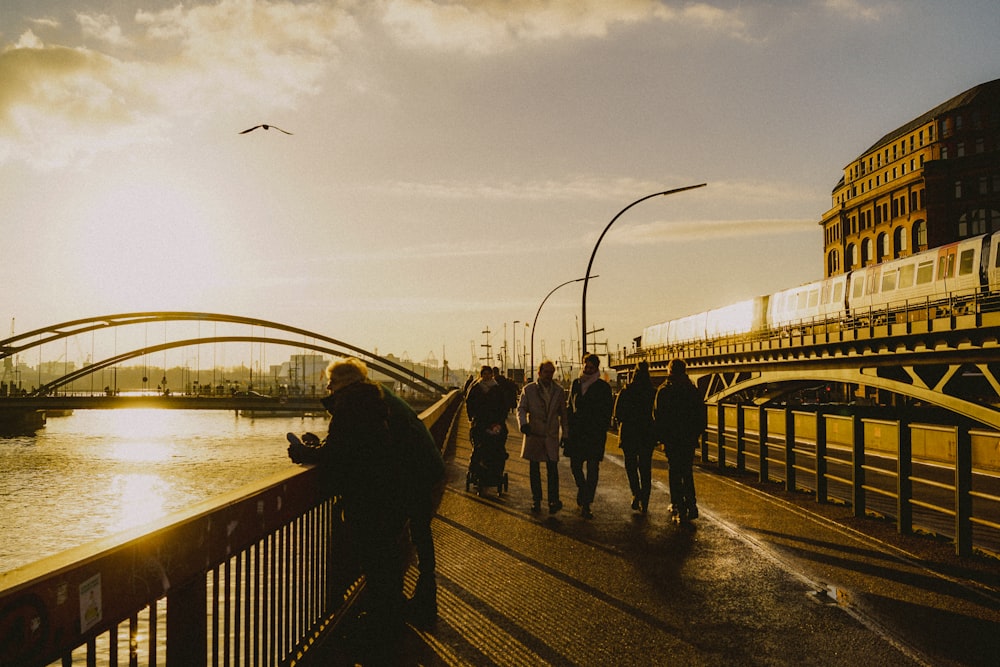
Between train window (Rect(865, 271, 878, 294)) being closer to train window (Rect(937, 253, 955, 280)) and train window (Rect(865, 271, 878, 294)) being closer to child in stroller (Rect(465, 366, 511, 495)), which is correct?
train window (Rect(937, 253, 955, 280))

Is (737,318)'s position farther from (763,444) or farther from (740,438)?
(763,444)

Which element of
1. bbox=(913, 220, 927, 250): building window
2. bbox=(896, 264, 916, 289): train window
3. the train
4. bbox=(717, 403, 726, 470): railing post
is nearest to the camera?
bbox=(717, 403, 726, 470): railing post

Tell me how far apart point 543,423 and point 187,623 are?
7357 millimetres

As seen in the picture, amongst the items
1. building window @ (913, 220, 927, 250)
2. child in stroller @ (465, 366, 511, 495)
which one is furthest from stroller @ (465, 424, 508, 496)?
building window @ (913, 220, 927, 250)

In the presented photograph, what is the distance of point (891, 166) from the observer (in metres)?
77.6

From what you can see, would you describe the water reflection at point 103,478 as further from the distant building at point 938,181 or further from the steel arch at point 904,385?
the distant building at point 938,181

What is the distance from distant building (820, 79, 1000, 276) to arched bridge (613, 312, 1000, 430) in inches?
898

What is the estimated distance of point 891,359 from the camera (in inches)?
1185

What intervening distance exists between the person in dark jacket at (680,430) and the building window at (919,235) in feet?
229

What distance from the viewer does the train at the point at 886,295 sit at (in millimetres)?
27938

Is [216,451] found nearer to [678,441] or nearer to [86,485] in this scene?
[86,485]

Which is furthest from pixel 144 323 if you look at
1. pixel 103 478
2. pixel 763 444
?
pixel 763 444

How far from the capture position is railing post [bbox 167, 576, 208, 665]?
3000 millimetres

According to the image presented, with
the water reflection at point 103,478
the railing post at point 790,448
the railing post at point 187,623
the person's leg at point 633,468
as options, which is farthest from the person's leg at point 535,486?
the water reflection at point 103,478
